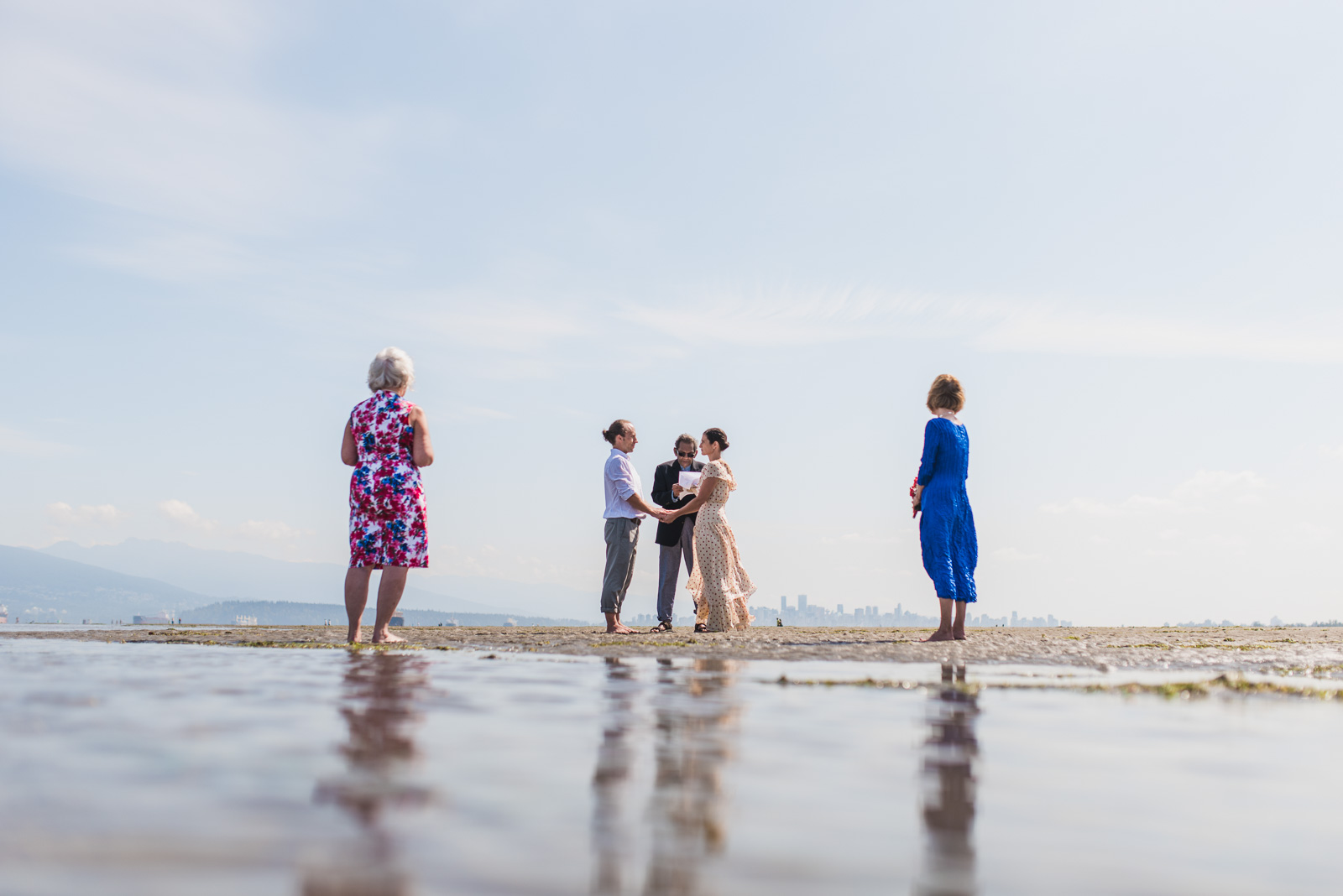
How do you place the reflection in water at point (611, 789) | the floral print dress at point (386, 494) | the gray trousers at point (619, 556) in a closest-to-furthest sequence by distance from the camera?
the reflection in water at point (611, 789), the floral print dress at point (386, 494), the gray trousers at point (619, 556)

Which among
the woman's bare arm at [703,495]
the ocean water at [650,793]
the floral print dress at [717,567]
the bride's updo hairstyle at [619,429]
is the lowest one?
the ocean water at [650,793]

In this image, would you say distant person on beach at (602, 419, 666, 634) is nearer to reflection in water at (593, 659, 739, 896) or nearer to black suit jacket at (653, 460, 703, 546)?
black suit jacket at (653, 460, 703, 546)

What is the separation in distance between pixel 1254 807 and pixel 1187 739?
1054mm

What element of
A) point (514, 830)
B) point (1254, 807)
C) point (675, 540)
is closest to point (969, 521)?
point (675, 540)

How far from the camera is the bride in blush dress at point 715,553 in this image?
11000 mm

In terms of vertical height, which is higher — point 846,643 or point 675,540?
point 675,540

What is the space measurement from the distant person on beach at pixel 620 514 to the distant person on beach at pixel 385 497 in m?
3.00

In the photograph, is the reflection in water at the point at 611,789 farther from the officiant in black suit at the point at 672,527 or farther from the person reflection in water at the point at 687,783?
the officiant in black suit at the point at 672,527

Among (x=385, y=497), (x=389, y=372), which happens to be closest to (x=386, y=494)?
(x=385, y=497)

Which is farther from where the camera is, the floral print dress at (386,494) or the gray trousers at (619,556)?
the gray trousers at (619,556)

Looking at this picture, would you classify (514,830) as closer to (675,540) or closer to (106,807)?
(106,807)

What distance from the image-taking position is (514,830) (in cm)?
188

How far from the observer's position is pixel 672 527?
12078mm

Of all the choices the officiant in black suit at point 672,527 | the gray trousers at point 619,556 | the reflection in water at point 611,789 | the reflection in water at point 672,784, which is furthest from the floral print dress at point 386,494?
the officiant in black suit at point 672,527
